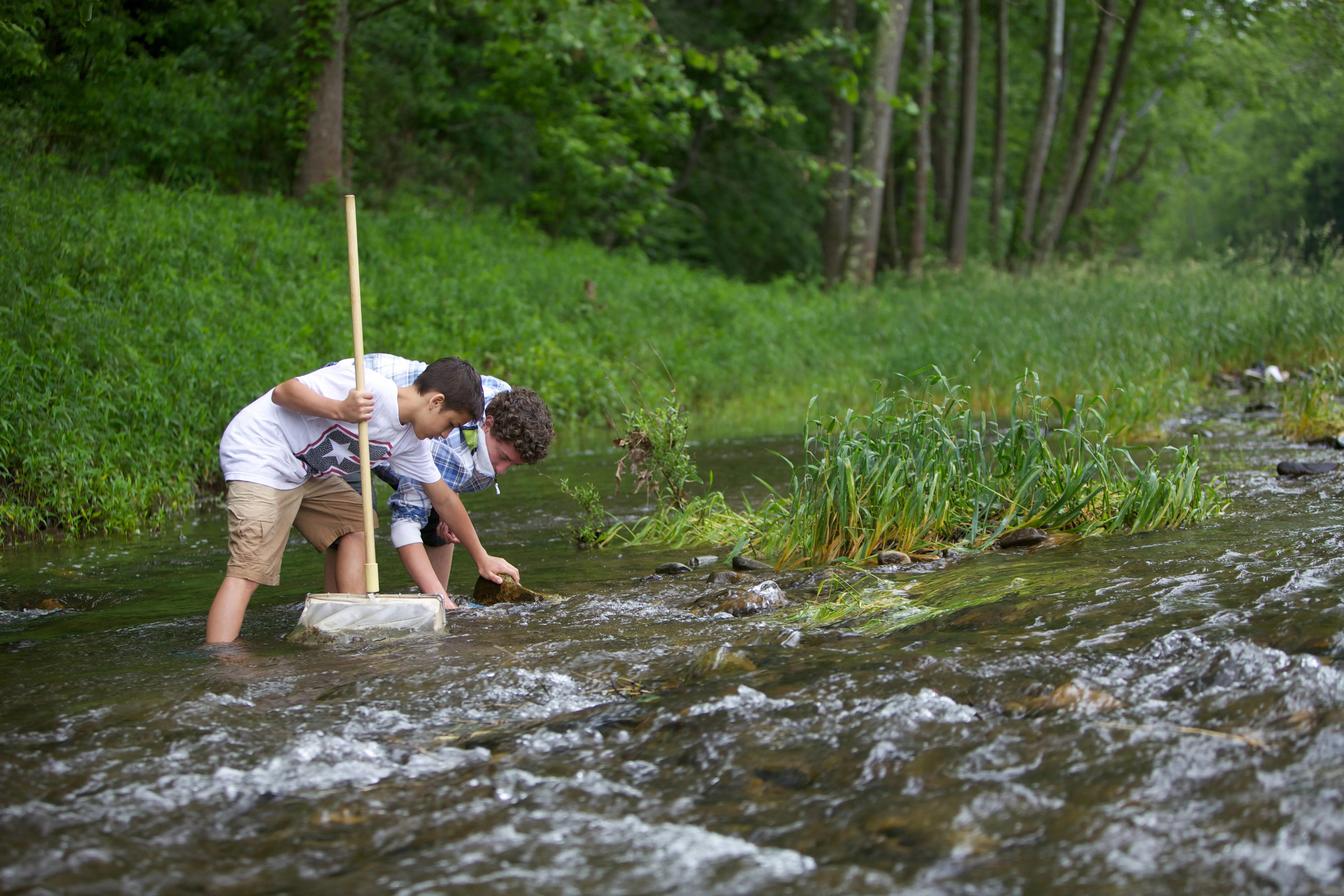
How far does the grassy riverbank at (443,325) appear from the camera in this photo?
25.2ft

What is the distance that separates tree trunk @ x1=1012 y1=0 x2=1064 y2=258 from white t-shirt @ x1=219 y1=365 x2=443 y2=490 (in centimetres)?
2079

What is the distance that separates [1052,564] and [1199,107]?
3980 cm

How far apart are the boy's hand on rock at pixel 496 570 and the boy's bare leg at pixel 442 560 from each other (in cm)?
45

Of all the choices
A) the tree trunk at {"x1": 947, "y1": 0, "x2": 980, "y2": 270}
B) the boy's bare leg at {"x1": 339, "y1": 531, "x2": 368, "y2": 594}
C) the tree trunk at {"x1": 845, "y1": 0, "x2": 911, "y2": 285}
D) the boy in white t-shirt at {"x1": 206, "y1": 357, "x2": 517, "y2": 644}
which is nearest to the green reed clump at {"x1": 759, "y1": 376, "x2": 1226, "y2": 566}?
the boy in white t-shirt at {"x1": 206, "y1": 357, "x2": 517, "y2": 644}

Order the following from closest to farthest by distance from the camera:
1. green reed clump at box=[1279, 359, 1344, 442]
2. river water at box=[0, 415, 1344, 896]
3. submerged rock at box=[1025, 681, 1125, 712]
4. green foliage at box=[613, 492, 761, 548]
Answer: river water at box=[0, 415, 1344, 896] → submerged rock at box=[1025, 681, 1125, 712] → green foliage at box=[613, 492, 761, 548] → green reed clump at box=[1279, 359, 1344, 442]

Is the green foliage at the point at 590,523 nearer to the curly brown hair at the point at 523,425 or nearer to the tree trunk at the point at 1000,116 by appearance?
the curly brown hair at the point at 523,425

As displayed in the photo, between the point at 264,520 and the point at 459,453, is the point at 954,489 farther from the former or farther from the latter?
the point at 264,520

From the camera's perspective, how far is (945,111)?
25094mm

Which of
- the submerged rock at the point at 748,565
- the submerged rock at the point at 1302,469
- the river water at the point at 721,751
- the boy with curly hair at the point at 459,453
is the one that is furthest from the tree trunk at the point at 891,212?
the river water at the point at 721,751

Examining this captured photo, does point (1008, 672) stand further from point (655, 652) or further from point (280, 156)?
point (280, 156)

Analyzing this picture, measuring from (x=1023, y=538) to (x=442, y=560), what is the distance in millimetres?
2862

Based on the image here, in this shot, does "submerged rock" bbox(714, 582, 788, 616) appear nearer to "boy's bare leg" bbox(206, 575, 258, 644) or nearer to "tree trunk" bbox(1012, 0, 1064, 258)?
"boy's bare leg" bbox(206, 575, 258, 644)

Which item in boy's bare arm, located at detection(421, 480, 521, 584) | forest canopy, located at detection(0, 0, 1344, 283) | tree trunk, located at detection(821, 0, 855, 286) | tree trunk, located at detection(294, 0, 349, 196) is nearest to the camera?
boy's bare arm, located at detection(421, 480, 521, 584)

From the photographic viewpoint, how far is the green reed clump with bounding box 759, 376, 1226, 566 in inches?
213
